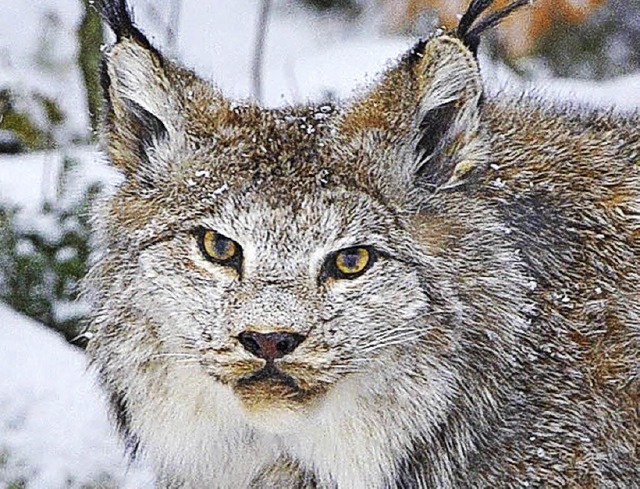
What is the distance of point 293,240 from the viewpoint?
3.71 metres

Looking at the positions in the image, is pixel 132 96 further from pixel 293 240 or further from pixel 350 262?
pixel 350 262

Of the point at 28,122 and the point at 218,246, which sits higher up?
the point at 28,122

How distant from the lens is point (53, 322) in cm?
659

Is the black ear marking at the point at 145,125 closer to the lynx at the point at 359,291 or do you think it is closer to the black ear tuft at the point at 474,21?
the lynx at the point at 359,291

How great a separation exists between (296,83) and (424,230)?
4.87 meters

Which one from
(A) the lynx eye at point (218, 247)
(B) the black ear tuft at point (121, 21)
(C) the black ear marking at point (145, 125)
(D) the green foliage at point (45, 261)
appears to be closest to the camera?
(A) the lynx eye at point (218, 247)

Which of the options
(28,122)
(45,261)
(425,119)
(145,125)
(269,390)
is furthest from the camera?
(28,122)

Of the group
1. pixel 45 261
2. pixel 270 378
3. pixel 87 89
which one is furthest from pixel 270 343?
pixel 87 89

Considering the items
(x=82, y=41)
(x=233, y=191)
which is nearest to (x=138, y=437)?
(x=233, y=191)

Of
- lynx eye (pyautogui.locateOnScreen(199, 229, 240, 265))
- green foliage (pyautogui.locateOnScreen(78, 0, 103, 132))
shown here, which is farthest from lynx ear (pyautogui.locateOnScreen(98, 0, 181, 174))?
green foliage (pyautogui.locateOnScreen(78, 0, 103, 132))

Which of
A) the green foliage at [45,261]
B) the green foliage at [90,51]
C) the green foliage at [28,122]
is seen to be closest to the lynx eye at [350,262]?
the green foliage at [45,261]

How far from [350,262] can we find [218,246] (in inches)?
A: 14.4

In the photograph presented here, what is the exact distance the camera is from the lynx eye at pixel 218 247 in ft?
12.3

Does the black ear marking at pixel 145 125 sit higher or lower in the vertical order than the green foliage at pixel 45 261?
higher
